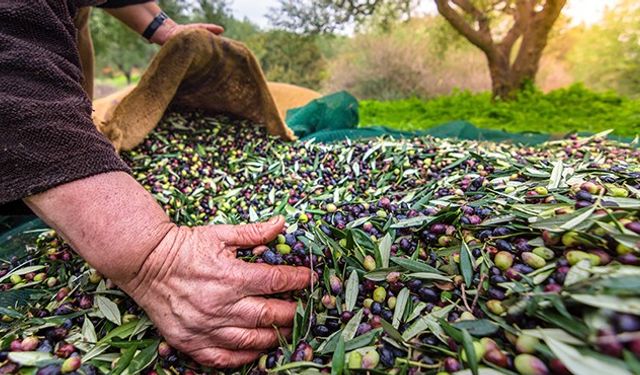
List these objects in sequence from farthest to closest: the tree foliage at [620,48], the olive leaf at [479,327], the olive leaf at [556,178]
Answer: the tree foliage at [620,48] < the olive leaf at [556,178] < the olive leaf at [479,327]

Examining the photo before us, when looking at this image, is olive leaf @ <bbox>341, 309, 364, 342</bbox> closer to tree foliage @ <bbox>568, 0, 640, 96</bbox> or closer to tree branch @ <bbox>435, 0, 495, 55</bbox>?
tree foliage @ <bbox>568, 0, 640, 96</bbox>

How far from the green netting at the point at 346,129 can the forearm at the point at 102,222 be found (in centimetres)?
154

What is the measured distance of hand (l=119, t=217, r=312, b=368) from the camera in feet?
2.43

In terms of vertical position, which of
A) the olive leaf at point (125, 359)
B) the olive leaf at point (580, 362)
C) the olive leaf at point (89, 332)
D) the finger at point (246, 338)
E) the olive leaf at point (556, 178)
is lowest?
the olive leaf at point (89, 332)

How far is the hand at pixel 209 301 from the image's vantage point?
2.43ft

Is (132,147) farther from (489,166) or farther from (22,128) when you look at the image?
(489,166)

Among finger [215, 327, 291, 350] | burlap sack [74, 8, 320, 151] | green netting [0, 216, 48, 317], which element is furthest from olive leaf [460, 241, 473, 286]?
burlap sack [74, 8, 320, 151]

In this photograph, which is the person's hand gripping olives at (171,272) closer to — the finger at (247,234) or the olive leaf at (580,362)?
the finger at (247,234)

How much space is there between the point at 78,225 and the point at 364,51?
868 cm

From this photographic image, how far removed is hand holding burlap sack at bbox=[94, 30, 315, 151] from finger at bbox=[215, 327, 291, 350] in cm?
118

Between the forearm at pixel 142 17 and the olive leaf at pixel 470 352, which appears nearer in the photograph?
the olive leaf at pixel 470 352

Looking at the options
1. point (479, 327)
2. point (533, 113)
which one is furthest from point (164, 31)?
point (533, 113)

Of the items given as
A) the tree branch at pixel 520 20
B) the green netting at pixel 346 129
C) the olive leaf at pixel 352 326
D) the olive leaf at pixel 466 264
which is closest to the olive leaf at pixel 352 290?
the olive leaf at pixel 352 326

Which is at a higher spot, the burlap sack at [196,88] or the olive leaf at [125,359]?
the burlap sack at [196,88]
